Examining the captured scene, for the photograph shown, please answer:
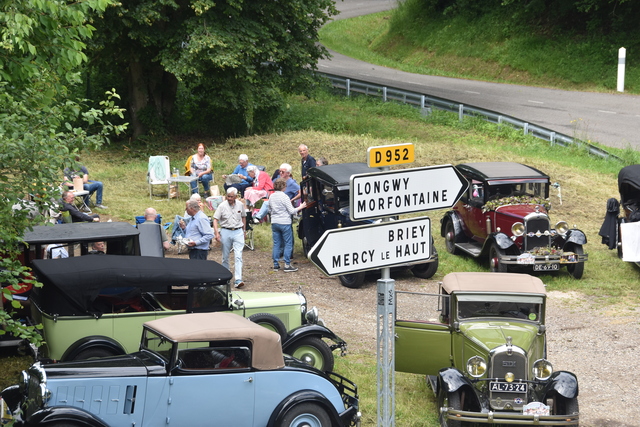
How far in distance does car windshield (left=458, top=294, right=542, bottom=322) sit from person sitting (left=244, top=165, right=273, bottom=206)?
883cm

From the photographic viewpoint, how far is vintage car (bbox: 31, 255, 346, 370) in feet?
29.1

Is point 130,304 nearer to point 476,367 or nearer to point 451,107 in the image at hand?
point 476,367

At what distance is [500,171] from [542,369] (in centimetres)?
805

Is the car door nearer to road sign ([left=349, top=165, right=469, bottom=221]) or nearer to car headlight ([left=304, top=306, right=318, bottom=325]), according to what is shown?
car headlight ([left=304, top=306, right=318, bottom=325])

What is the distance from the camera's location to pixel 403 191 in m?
5.69

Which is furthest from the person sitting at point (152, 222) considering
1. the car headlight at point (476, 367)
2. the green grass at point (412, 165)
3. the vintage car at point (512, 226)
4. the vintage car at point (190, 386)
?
the car headlight at point (476, 367)

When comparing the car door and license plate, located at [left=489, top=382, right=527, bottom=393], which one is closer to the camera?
license plate, located at [left=489, top=382, right=527, bottom=393]

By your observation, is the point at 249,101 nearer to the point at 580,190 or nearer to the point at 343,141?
the point at 343,141

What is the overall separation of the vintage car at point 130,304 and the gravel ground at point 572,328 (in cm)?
161

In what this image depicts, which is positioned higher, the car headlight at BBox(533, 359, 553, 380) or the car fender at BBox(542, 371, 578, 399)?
the car headlight at BBox(533, 359, 553, 380)

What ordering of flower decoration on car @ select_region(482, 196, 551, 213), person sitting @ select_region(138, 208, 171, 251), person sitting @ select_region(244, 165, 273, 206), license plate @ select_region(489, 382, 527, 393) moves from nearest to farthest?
license plate @ select_region(489, 382, 527, 393)
person sitting @ select_region(138, 208, 171, 251)
flower decoration on car @ select_region(482, 196, 551, 213)
person sitting @ select_region(244, 165, 273, 206)

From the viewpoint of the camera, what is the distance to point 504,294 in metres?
8.67

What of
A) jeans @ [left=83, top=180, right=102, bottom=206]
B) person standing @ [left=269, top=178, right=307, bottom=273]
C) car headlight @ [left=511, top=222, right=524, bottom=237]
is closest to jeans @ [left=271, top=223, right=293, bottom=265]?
person standing @ [left=269, top=178, right=307, bottom=273]

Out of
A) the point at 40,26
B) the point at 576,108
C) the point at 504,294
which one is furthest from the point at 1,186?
the point at 576,108
